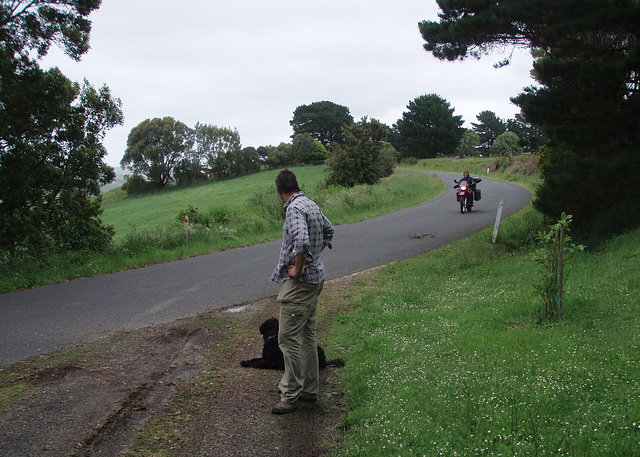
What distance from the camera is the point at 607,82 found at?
30.7 feet

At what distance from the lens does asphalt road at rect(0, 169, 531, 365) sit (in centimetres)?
695

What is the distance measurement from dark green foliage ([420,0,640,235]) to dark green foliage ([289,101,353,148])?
92.5 meters

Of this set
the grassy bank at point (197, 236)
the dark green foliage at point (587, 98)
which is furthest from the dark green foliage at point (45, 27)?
the dark green foliage at point (587, 98)

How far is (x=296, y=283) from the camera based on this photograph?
4484 millimetres

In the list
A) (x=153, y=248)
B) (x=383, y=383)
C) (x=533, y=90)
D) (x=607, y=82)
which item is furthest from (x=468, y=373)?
(x=153, y=248)

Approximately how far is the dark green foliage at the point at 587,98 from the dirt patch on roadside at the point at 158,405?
23.5 ft

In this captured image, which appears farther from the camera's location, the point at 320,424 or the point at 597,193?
the point at 597,193

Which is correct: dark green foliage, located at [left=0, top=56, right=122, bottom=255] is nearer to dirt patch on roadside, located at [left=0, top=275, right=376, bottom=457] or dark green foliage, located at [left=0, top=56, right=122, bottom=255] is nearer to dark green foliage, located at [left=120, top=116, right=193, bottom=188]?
dirt patch on roadside, located at [left=0, top=275, right=376, bottom=457]

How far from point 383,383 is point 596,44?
9784mm

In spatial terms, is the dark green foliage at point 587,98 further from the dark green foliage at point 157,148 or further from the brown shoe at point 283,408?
the dark green foliage at point 157,148

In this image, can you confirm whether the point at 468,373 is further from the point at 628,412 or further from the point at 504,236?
the point at 504,236

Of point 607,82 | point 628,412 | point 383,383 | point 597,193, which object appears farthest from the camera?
point 597,193

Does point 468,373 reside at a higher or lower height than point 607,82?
lower

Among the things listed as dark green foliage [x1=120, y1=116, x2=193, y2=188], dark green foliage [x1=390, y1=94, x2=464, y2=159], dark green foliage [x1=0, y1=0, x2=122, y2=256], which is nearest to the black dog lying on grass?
dark green foliage [x1=0, y1=0, x2=122, y2=256]
